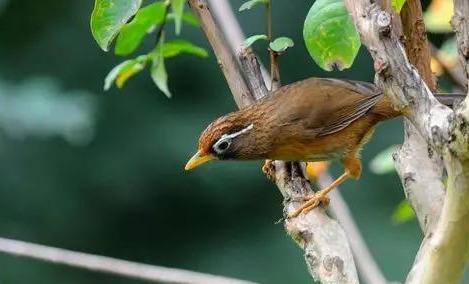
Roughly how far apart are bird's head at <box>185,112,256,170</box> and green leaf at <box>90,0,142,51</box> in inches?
44.0

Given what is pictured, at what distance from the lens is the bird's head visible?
3072 millimetres

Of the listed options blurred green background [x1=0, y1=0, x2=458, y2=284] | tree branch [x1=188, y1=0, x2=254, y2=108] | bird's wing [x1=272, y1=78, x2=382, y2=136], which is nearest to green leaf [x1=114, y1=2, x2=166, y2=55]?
tree branch [x1=188, y1=0, x2=254, y2=108]

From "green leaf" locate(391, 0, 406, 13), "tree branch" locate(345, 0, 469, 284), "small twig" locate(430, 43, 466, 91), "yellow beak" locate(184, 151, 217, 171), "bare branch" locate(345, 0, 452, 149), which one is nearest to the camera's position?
"tree branch" locate(345, 0, 469, 284)

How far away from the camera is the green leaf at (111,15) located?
1.89 m

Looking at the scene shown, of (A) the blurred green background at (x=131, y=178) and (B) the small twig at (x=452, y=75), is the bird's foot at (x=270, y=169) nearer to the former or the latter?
(B) the small twig at (x=452, y=75)

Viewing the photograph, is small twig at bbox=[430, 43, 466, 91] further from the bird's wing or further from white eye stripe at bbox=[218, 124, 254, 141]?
white eye stripe at bbox=[218, 124, 254, 141]

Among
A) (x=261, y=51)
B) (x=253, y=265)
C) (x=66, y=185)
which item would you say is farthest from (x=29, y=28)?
(x=253, y=265)

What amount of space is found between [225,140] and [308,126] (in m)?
0.40

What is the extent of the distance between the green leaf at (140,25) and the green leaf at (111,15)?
0.57m

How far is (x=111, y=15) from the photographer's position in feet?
6.22

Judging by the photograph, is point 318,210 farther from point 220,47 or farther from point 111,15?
point 111,15

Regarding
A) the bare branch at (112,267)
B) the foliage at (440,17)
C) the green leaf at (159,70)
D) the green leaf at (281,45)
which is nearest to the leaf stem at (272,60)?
the green leaf at (281,45)

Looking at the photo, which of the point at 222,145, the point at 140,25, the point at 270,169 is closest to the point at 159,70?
the point at 140,25

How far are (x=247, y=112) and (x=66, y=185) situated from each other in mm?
3255
